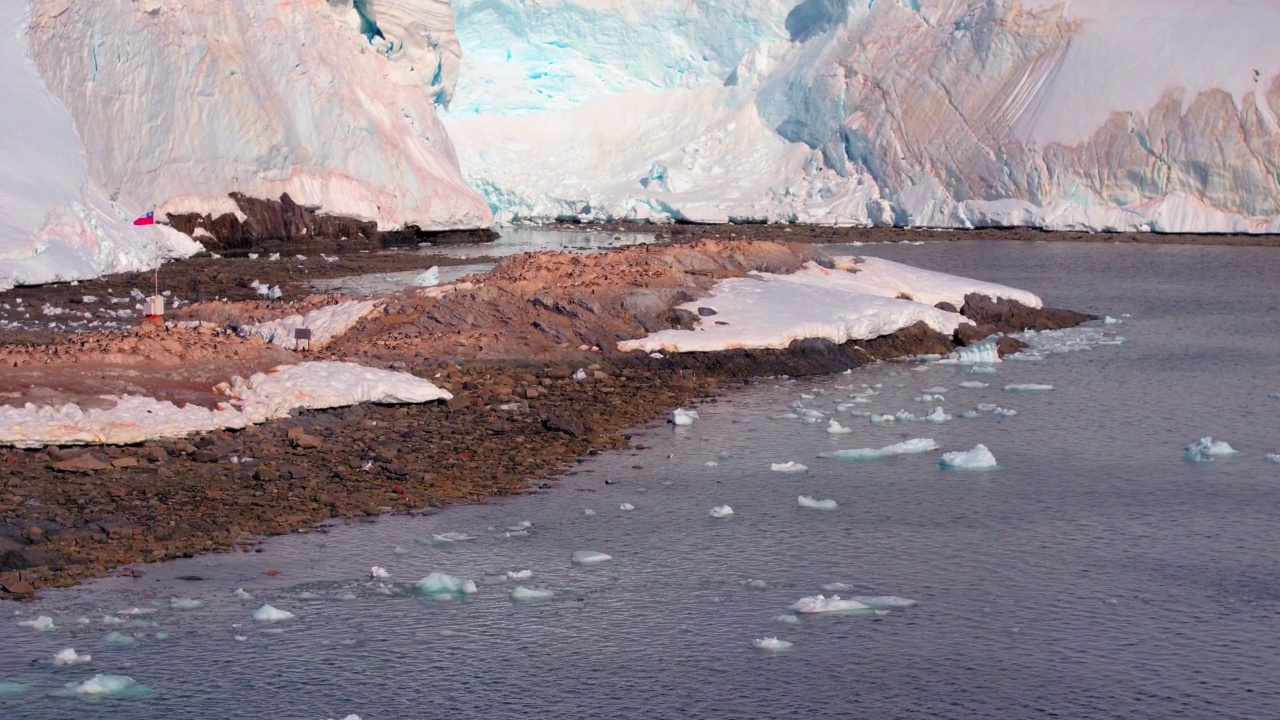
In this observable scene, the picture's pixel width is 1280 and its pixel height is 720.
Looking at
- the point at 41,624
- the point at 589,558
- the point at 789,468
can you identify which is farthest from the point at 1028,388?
the point at 41,624

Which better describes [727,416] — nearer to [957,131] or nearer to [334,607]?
[334,607]

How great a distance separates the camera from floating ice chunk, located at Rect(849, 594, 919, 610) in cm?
909

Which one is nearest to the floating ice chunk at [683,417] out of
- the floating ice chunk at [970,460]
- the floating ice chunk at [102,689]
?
the floating ice chunk at [970,460]

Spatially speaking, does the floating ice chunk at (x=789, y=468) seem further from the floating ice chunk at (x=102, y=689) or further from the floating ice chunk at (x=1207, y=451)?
the floating ice chunk at (x=102, y=689)

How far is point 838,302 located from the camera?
65.9ft

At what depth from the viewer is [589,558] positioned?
1005 cm

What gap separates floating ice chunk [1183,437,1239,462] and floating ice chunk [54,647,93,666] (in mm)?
9360

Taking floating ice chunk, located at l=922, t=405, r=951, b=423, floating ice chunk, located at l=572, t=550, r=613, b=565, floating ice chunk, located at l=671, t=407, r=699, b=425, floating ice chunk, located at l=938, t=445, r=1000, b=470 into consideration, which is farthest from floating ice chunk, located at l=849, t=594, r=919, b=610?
floating ice chunk, located at l=922, t=405, r=951, b=423

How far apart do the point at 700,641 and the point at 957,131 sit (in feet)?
130

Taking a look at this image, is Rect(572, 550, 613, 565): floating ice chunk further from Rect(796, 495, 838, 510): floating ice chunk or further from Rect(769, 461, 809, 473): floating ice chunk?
Rect(769, 461, 809, 473): floating ice chunk

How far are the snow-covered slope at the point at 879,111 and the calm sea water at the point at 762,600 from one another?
96.5 ft

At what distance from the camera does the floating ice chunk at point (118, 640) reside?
828 cm

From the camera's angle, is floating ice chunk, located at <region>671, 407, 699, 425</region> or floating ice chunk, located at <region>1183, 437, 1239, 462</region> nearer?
floating ice chunk, located at <region>1183, 437, 1239, 462</region>

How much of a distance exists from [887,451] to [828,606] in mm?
4728
